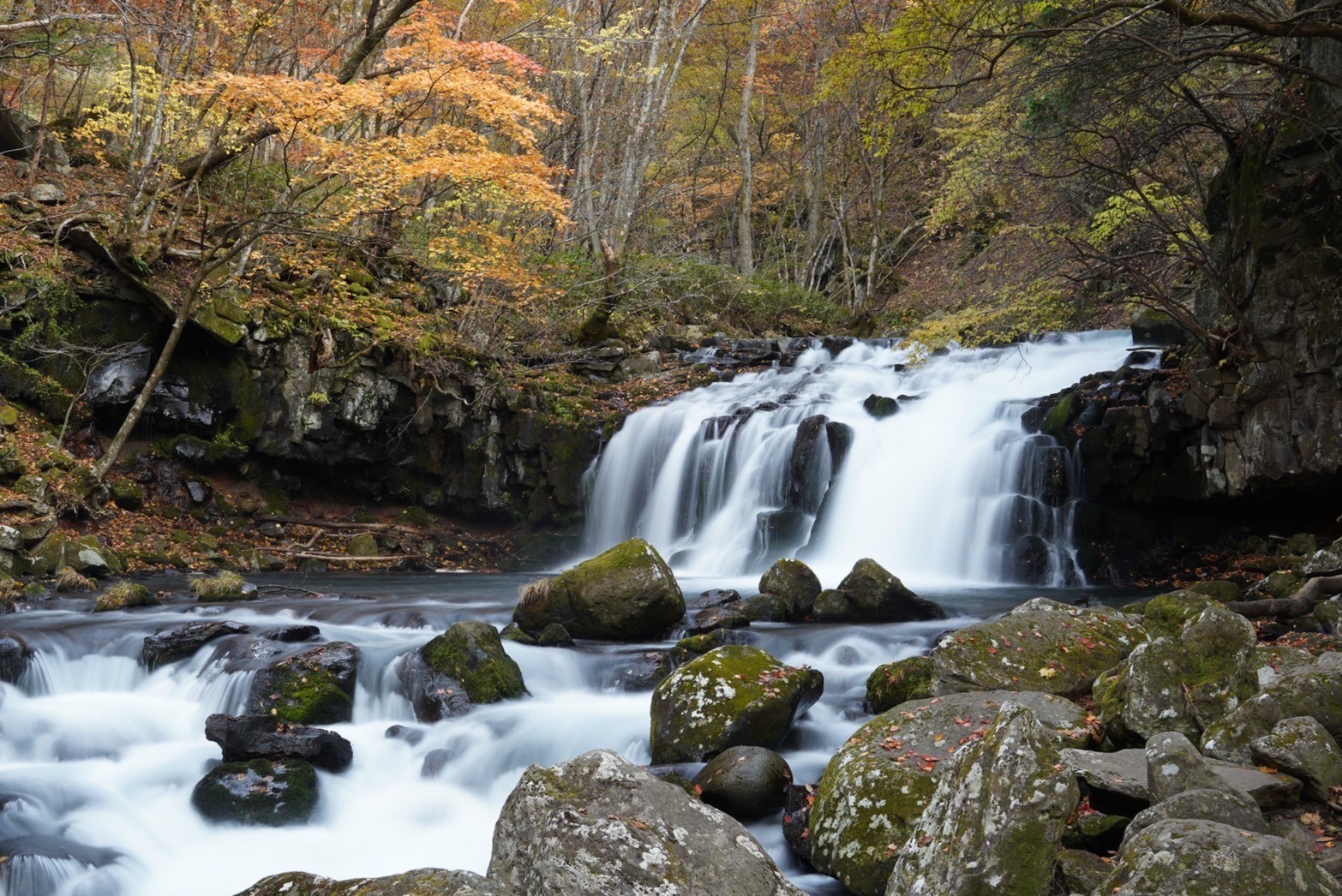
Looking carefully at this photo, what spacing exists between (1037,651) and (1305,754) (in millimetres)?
2593

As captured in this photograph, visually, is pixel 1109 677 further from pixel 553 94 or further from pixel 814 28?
pixel 814 28

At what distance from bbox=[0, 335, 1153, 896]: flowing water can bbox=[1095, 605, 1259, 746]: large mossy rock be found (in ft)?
6.17

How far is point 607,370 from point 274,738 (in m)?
11.9

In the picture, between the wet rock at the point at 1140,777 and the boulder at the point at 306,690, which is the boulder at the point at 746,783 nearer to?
the wet rock at the point at 1140,777

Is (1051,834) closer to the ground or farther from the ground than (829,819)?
farther from the ground

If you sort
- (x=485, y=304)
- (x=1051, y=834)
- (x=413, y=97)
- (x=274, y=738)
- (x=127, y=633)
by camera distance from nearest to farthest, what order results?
(x=1051, y=834) → (x=274, y=738) → (x=127, y=633) → (x=413, y=97) → (x=485, y=304)

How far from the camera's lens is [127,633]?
8.38 meters

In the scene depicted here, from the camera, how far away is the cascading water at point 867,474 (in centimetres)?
1272

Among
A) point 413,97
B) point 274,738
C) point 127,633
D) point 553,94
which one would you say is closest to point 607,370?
point 413,97

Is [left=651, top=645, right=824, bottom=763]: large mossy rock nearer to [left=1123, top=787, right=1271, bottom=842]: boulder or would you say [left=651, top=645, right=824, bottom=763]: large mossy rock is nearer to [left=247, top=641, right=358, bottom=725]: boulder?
[left=247, top=641, right=358, bottom=725]: boulder

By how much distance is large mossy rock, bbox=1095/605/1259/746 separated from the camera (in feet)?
15.2

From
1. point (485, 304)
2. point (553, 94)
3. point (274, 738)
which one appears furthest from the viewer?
point (553, 94)

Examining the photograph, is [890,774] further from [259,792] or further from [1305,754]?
[259,792]

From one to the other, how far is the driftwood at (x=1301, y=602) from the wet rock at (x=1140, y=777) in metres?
3.89
